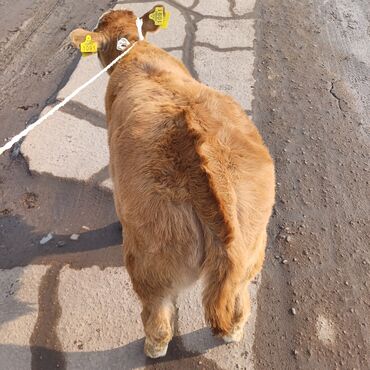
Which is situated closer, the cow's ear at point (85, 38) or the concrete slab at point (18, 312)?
the concrete slab at point (18, 312)

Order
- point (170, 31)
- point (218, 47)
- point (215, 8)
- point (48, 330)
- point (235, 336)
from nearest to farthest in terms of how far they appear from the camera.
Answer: point (235, 336), point (48, 330), point (218, 47), point (170, 31), point (215, 8)

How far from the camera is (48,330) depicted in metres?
2.70

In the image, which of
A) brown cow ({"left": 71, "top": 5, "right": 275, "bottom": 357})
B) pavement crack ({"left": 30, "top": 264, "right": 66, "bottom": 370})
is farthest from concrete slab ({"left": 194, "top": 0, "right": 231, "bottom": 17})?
pavement crack ({"left": 30, "top": 264, "right": 66, "bottom": 370})

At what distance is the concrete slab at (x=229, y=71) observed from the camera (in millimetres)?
4379

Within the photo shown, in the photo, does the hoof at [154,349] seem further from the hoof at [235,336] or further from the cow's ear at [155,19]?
the cow's ear at [155,19]

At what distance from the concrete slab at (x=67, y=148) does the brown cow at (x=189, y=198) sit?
1.34 metres

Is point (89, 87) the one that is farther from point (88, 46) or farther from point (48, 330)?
point (48, 330)

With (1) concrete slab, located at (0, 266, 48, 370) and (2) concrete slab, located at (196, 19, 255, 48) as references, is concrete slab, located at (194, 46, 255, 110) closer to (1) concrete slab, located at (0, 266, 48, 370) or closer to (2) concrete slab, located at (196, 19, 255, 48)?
(2) concrete slab, located at (196, 19, 255, 48)

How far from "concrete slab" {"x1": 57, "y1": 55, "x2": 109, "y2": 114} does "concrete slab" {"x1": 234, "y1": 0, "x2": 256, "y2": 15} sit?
6.96ft

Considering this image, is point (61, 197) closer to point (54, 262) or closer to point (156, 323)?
point (54, 262)

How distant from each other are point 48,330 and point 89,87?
8.55ft

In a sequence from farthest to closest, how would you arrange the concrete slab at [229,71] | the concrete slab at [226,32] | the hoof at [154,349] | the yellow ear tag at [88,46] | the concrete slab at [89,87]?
the concrete slab at [226,32] → the concrete slab at [229,71] → the concrete slab at [89,87] → the yellow ear tag at [88,46] → the hoof at [154,349]

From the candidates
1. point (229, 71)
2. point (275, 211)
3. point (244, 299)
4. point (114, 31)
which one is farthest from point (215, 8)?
point (244, 299)

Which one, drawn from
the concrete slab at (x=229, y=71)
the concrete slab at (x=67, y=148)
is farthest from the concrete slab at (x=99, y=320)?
the concrete slab at (x=229, y=71)
